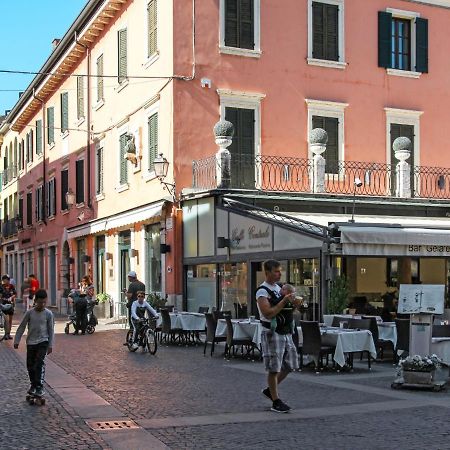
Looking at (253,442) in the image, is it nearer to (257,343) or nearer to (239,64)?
(257,343)

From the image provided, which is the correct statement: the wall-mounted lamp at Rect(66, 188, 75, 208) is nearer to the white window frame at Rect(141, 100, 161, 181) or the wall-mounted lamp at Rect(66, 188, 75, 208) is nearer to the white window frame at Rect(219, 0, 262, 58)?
the white window frame at Rect(141, 100, 161, 181)

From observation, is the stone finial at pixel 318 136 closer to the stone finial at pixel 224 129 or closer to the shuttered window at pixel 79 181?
the stone finial at pixel 224 129

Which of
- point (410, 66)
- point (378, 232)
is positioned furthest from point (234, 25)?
point (378, 232)

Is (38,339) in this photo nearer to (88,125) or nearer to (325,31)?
(325,31)

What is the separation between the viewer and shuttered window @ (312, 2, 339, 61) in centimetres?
2434

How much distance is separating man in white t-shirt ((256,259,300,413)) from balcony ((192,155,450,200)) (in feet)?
38.3

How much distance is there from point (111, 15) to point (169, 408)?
66.7ft

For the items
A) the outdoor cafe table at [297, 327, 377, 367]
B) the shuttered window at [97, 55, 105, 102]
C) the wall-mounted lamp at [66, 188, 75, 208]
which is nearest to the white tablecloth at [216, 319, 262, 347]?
the outdoor cafe table at [297, 327, 377, 367]

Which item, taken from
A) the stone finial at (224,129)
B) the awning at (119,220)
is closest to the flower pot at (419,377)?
the stone finial at (224,129)

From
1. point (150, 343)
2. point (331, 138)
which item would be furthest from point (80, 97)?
point (150, 343)

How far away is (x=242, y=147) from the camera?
902 inches

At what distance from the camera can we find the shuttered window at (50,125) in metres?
38.1

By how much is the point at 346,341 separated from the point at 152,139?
12.2 m

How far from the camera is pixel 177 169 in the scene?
2259cm
